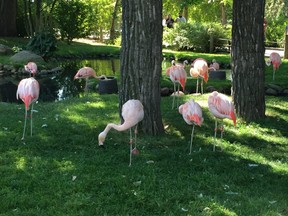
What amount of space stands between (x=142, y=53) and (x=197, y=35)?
19356 millimetres

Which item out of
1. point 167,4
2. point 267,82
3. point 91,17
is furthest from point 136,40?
point 167,4

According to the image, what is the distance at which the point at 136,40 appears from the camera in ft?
21.0

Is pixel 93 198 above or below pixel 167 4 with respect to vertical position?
below

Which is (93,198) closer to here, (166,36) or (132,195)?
(132,195)

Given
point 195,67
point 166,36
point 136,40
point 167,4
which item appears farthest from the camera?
point 167,4

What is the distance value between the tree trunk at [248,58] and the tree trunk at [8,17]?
73.3 feet

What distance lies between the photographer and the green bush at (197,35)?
25.2 m

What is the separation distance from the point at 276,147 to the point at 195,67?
343 centimetres

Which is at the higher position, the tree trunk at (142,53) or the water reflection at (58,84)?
the tree trunk at (142,53)

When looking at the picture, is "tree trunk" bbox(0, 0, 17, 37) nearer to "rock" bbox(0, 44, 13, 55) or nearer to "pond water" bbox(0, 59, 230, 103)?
"rock" bbox(0, 44, 13, 55)

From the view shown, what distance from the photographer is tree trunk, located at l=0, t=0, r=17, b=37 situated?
27.3 m

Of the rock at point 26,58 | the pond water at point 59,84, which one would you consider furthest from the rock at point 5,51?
the pond water at point 59,84

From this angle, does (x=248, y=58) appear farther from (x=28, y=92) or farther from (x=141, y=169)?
(x=28, y=92)

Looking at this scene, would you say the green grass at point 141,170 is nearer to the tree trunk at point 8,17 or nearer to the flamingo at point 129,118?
the flamingo at point 129,118
